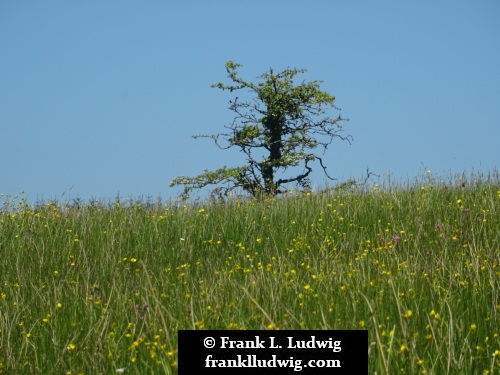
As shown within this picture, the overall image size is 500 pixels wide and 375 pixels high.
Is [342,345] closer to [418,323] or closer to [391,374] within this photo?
[391,374]

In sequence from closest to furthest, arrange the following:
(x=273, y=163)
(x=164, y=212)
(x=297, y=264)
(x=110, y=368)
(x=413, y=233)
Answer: (x=110, y=368)
(x=297, y=264)
(x=413, y=233)
(x=164, y=212)
(x=273, y=163)

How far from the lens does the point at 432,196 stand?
11.2 metres

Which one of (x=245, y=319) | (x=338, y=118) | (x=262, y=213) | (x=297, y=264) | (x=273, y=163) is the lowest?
(x=245, y=319)

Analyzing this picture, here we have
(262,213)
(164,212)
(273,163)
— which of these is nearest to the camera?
(262,213)

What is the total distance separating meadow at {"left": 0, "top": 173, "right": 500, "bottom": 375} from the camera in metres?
4.84

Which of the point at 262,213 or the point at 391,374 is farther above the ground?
the point at 262,213

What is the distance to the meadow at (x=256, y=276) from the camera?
15.9ft

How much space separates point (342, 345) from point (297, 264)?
3362mm

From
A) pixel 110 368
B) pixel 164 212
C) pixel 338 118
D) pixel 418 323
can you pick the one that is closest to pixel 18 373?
pixel 110 368

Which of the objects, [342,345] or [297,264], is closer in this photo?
[342,345]

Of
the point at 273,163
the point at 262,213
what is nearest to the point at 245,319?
the point at 262,213

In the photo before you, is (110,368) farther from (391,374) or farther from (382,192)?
(382,192)

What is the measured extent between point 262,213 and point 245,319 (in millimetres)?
5473

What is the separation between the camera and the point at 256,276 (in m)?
6.70
